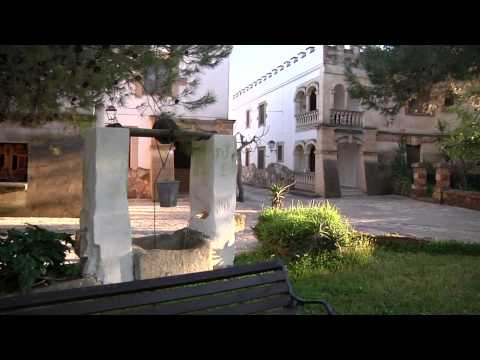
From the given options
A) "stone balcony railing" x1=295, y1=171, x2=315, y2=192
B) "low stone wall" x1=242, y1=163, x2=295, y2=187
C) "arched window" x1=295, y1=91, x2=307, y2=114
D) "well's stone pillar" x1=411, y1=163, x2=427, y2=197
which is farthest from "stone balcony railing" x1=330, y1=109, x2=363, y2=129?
"low stone wall" x1=242, y1=163, x2=295, y2=187

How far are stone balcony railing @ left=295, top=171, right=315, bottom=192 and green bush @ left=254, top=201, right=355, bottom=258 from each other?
14166 mm

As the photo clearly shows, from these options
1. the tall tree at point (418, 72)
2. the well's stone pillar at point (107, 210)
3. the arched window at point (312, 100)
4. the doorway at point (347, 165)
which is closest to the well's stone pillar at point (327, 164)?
the doorway at point (347, 165)

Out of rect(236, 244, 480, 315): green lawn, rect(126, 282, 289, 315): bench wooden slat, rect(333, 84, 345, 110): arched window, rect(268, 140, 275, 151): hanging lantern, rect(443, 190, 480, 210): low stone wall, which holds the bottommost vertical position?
rect(236, 244, 480, 315): green lawn

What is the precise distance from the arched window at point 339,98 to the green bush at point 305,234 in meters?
15.7

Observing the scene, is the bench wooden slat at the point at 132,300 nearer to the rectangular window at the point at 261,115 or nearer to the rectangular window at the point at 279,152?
the rectangular window at the point at 279,152

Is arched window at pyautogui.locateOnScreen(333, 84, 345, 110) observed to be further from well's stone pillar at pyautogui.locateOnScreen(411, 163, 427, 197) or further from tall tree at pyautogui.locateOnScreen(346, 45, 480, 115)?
tall tree at pyautogui.locateOnScreen(346, 45, 480, 115)

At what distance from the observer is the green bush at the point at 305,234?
699 centimetres

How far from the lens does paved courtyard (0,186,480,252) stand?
1020cm

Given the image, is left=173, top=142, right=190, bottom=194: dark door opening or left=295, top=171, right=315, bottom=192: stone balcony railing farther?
left=295, top=171, right=315, bottom=192: stone balcony railing
